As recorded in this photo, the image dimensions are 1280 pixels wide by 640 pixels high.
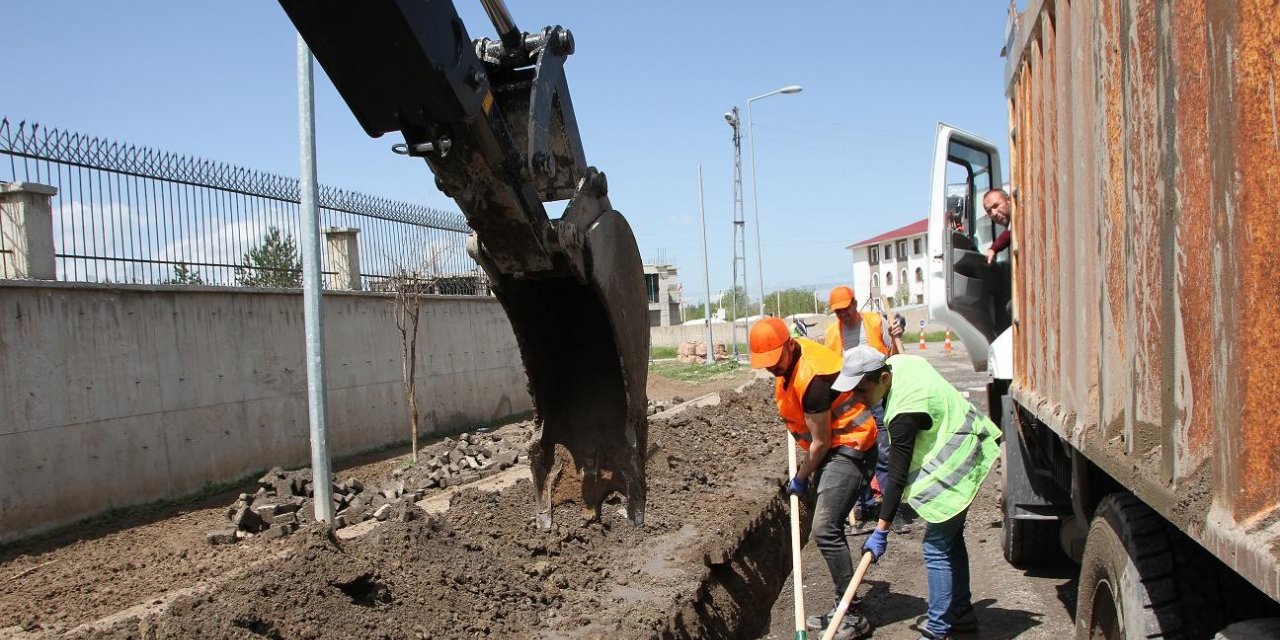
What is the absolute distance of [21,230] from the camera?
25.2 ft

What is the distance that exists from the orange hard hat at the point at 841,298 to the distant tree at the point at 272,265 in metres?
6.24

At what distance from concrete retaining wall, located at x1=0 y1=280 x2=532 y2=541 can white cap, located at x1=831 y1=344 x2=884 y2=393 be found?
638 cm

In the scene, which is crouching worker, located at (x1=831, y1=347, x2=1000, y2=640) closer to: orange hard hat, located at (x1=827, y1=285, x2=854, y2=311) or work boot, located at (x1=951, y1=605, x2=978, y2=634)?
work boot, located at (x1=951, y1=605, x2=978, y2=634)

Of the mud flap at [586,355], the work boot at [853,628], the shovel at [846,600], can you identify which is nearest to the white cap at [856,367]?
the shovel at [846,600]

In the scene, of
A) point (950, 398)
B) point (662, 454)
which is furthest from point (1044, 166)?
point (662, 454)

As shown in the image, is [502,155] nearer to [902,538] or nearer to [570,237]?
[570,237]

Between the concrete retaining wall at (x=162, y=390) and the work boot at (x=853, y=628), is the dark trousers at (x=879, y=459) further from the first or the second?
the concrete retaining wall at (x=162, y=390)

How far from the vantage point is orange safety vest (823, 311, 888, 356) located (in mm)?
7691

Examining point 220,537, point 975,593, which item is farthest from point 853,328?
point 220,537

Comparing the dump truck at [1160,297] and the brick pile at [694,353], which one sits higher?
the dump truck at [1160,297]

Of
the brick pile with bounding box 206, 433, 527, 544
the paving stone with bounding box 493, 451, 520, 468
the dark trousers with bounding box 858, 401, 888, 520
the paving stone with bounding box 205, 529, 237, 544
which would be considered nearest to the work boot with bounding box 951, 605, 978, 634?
the dark trousers with bounding box 858, 401, 888, 520

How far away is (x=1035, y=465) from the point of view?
511 centimetres

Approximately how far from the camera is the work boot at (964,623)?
16.1 ft

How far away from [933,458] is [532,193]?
2.44 m
